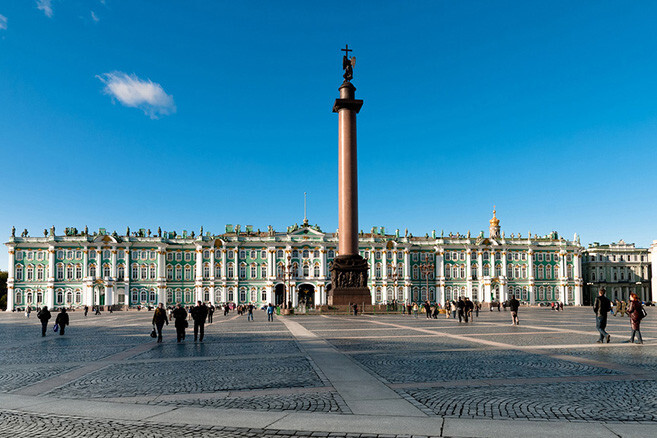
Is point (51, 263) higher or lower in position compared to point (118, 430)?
higher

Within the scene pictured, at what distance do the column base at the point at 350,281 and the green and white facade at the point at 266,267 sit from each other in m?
36.7

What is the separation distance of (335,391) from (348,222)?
37.5 m

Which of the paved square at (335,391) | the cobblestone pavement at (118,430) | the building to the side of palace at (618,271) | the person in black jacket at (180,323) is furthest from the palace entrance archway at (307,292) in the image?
the cobblestone pavement at (118,430)

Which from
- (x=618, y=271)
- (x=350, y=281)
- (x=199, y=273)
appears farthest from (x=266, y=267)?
(x=618, y=271)

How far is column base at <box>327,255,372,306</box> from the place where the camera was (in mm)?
46531

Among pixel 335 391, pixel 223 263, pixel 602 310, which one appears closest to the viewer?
pixel 335 391

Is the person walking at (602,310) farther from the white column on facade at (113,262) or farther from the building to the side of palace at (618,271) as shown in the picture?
the building to the side of palace at (618,271)

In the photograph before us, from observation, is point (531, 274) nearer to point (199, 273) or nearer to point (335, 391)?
point (199, 273)

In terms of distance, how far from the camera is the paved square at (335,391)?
6.98 metres

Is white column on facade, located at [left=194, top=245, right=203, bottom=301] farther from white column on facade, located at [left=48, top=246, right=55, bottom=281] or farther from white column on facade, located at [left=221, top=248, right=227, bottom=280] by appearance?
white column on facade, located at [left=48, top=246, right=55, bottom=281]

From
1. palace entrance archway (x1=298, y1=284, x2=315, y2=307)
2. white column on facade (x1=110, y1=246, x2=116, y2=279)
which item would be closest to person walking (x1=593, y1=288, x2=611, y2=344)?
palace entrance archway (x1=298, y1=284, x2=315, y2=307)

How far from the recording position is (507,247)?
98500 millimetres

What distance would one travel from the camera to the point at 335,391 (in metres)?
9.34

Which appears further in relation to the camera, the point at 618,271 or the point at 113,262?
the point at 618,271
